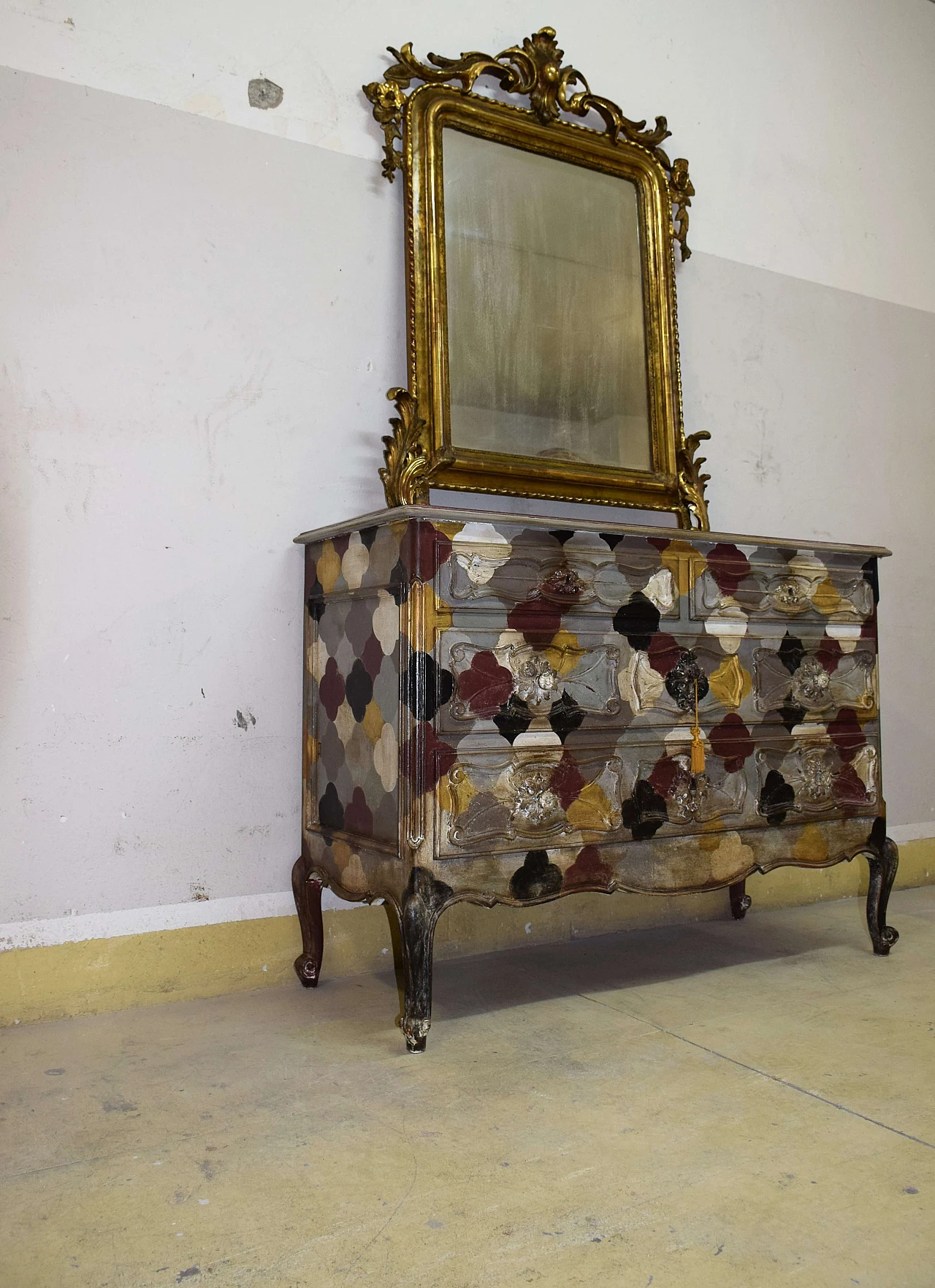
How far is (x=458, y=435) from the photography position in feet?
9.08

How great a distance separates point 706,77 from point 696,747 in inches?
95.4

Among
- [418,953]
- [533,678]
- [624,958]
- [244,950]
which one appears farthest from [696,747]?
[244,950]

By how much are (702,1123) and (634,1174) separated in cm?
24

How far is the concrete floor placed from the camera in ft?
4.46

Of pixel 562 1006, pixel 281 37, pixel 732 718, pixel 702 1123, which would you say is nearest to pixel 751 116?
pixel 281 37

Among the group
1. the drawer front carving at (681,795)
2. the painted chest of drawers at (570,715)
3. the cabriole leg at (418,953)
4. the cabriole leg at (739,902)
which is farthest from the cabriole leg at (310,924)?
the cabriole leg at (739,902)

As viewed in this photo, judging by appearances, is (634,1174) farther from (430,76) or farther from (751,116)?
(751,116)

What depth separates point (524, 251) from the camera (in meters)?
2.92

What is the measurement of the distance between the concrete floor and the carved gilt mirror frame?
1371 mm

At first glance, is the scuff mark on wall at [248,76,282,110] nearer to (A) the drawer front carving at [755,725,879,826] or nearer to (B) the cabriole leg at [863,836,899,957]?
(A) the drawer front carving at [755,725,879,826]

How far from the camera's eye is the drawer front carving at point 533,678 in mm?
2203

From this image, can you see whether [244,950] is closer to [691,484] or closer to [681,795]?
[681,795]

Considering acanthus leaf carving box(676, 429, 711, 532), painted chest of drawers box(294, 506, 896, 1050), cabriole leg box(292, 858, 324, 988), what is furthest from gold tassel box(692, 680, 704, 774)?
cabriole leg box(292, 858, 324, 988)

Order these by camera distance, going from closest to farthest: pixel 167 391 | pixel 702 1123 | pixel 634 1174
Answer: pixel 634 1174 → pixel 702 1123 → pixel 167 391
